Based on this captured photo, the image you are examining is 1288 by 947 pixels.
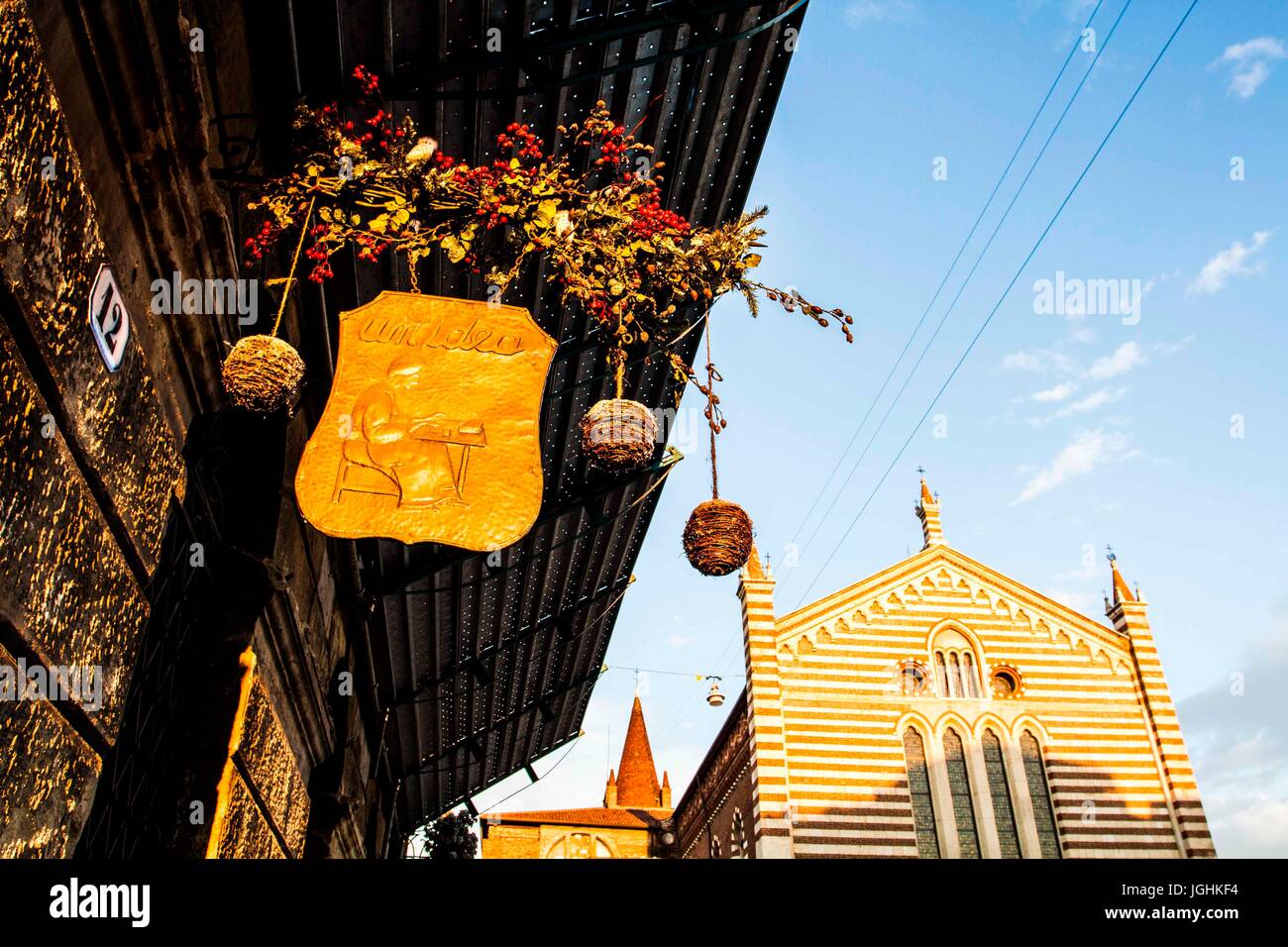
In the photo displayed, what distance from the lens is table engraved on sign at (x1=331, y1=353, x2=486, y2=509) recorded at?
2818 millimetres

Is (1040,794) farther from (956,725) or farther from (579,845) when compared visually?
(579,845)

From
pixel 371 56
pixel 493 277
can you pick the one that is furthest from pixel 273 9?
pixel 493 277

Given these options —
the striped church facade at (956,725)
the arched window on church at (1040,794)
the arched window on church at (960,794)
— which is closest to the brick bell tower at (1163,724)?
the striped church facade at (956,725)

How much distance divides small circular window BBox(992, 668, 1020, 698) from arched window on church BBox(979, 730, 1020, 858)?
1.17m

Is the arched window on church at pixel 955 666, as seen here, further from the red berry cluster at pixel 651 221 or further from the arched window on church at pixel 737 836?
the red berry cluster at pixel 651 221

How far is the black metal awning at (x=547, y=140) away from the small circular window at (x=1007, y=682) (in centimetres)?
1241

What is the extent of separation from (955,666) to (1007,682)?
1.32 metres

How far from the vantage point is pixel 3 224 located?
6.81 feet

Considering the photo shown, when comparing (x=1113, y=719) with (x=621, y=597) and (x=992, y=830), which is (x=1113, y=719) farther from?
(x=621, y=597)

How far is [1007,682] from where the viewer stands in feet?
73.5

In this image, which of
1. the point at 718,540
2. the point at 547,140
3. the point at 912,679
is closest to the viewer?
the point at 718,540

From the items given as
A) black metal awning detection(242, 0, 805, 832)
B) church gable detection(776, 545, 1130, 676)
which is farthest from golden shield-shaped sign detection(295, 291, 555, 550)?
church gable detection(776, 545, 1130, 676)

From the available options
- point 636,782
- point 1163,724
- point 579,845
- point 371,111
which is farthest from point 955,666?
point 636,782

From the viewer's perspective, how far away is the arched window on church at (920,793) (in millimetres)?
20297
